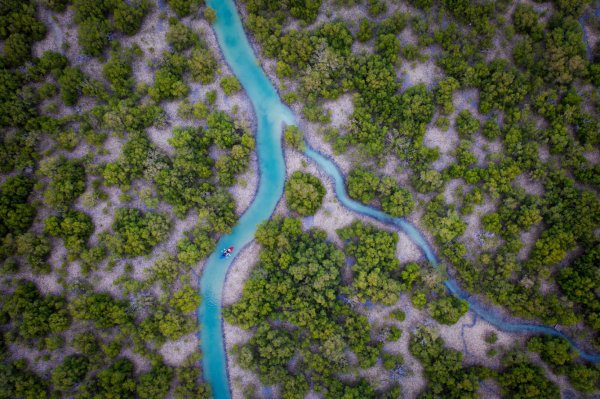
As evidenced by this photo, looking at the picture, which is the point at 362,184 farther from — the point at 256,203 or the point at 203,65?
the point at 203,65

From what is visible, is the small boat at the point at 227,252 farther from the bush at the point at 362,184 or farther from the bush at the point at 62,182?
the bush at the point at 62,182

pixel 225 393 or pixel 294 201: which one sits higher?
pixel 294 201

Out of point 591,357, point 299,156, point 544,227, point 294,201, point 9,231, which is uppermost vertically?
point 9,231

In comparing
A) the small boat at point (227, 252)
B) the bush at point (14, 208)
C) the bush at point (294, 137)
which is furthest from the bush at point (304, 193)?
the bush at point (14, 208)

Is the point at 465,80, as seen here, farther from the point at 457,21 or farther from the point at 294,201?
the point at 294,201

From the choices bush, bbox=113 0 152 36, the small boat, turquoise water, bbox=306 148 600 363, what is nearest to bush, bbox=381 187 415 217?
turquoise water, bbox=306 148 600 363

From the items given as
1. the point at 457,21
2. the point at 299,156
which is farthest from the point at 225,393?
the point at 457,21
